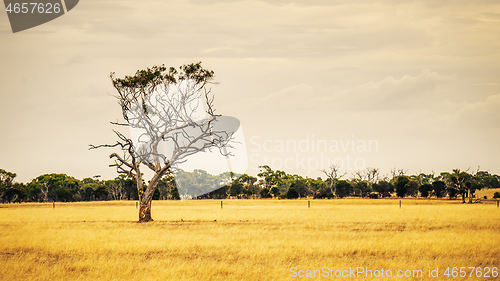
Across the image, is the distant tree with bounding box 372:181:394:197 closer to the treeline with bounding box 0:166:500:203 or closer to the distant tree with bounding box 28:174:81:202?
the treeline with bounding box 0:166:500:203

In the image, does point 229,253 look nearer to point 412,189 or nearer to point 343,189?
point 412,189

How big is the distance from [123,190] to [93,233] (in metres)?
104

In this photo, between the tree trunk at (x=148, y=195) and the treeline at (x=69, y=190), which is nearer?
the tree trunk at (x=148, y=195)

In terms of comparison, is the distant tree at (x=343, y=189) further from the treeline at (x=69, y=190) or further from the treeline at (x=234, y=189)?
the treeline at (x=69, y=190)

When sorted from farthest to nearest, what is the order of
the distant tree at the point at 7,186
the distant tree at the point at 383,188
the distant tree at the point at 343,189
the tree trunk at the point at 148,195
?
the distant tree at the point at 343,189
the distant tree at the point at 383,188
the distant tree at the point at 7,186
the tree trunk at the point at 148,195

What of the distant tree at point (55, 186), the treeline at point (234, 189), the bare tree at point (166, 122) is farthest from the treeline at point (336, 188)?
the bare tree at point (166, 122)

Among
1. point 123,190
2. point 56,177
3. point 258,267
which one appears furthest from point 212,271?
point 56,177

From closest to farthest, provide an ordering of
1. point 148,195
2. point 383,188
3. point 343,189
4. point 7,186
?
point 148,195
point 7,186
point 383,188
point 343,189

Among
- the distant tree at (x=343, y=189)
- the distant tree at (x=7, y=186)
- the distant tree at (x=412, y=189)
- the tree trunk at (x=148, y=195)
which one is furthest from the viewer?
the distant tree at (x=343, y=189)

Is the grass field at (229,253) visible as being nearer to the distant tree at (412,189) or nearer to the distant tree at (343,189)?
the distant tree at (412,189)

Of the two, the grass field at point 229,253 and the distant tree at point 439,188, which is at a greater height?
the distant tree at point 439,188

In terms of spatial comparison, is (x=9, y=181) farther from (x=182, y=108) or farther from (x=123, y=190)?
(x=182, y=108)


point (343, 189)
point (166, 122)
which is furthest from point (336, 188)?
point (166, 122)

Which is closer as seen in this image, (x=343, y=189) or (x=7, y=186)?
(x=7, y=186)
